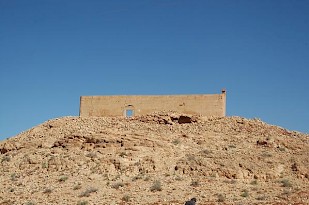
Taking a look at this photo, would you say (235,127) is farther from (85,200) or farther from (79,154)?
(85,200)

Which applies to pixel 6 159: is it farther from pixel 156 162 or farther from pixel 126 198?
pixel 126 198

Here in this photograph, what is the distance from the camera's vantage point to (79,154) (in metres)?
21.4

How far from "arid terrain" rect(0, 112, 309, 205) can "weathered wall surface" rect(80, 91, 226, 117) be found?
1.65 feet

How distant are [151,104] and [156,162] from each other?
6.18 metres

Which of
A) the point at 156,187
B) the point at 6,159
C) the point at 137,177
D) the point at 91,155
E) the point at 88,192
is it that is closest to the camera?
the point at 156,187

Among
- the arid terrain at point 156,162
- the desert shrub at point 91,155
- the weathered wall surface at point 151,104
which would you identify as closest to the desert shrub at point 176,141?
the arid terrain at point 156,162

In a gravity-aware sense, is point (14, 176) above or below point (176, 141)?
below

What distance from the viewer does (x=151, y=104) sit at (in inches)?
1009

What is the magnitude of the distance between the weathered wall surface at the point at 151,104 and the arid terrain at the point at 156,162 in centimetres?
50

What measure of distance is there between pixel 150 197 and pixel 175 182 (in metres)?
1.79

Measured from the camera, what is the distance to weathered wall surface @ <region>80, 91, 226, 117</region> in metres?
24.9

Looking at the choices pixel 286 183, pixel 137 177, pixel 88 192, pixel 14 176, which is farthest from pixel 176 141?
pixel 14 176

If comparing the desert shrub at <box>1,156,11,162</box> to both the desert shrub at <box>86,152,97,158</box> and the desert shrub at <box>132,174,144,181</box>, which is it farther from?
the desert shrub at <box>132,174,144,181</box>

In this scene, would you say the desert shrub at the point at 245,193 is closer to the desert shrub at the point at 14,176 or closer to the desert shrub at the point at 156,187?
the desert shrub at the point at 156,187
